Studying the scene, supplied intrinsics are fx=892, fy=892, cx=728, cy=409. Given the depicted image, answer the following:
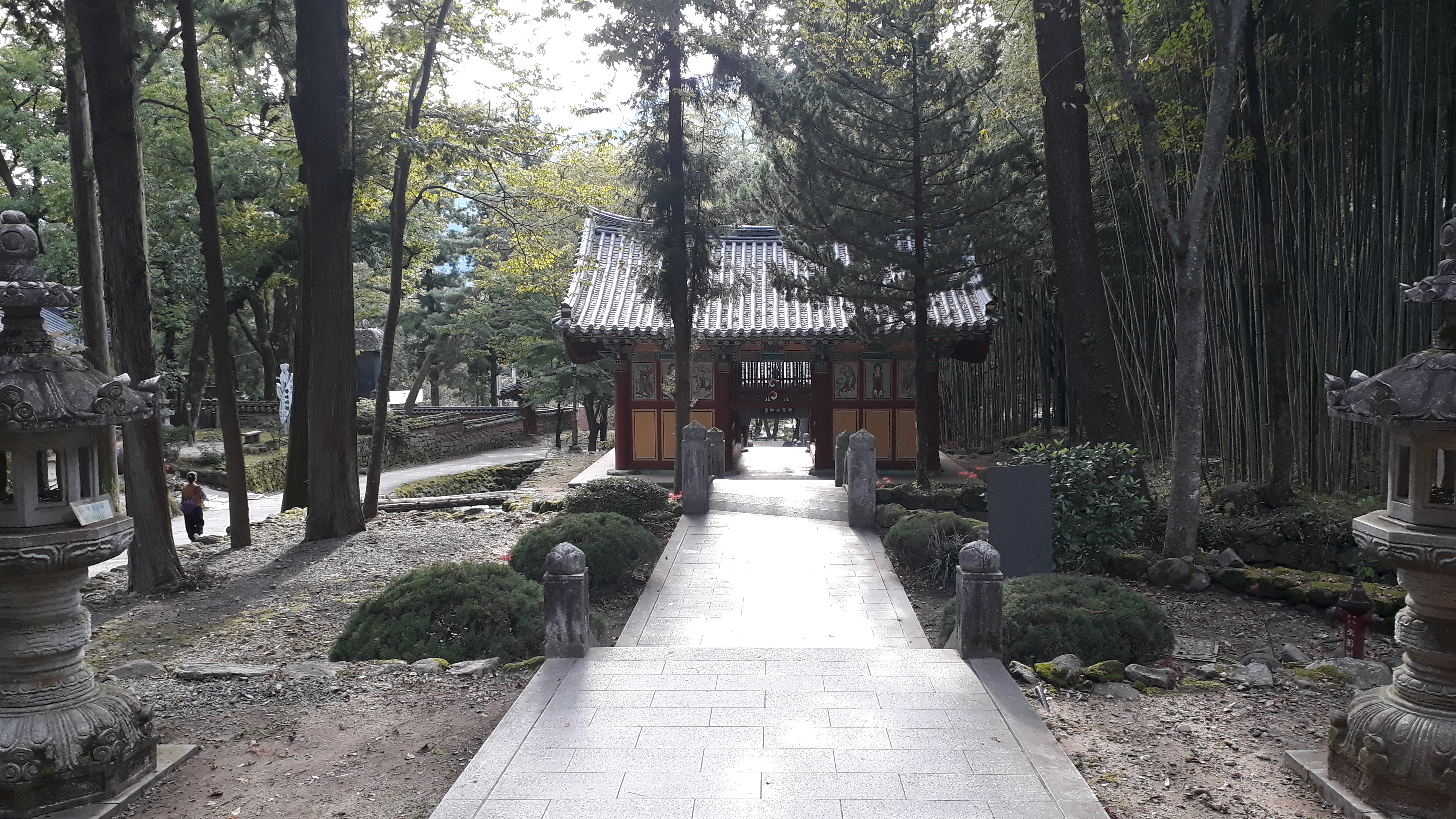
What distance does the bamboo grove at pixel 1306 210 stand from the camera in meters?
7.73

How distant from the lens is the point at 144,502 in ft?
29.7

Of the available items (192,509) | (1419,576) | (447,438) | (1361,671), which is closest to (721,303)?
(192,509)

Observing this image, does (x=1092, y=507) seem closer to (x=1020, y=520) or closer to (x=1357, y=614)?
(x=1020, y=520)

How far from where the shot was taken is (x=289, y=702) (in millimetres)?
5355

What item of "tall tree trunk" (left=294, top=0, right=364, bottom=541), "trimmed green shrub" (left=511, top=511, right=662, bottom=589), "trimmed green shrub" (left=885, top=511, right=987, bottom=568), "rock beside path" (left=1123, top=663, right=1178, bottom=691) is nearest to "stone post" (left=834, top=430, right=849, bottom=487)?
"trimmed green shrub" (left=885, top=511, right=987, bottom=568)

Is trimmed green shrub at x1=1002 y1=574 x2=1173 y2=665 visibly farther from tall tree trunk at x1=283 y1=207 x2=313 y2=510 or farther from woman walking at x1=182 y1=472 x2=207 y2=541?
woman walking at x1=182 y1=472 x2=207 y2=541

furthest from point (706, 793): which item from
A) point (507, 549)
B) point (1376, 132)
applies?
point (1376, 132)

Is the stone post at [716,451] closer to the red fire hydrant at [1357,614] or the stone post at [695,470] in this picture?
the stone post at [695,470]

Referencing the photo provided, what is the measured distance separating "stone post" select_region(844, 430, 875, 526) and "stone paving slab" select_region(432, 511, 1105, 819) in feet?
14.2

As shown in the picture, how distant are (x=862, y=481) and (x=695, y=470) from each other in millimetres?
2302

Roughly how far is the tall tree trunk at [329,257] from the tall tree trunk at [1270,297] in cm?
1027

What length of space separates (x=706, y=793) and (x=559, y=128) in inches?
453

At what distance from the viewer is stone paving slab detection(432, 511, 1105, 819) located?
154 inches

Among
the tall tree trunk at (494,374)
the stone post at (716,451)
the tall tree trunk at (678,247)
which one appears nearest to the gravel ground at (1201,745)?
the tall tree trunk at (678,247)
